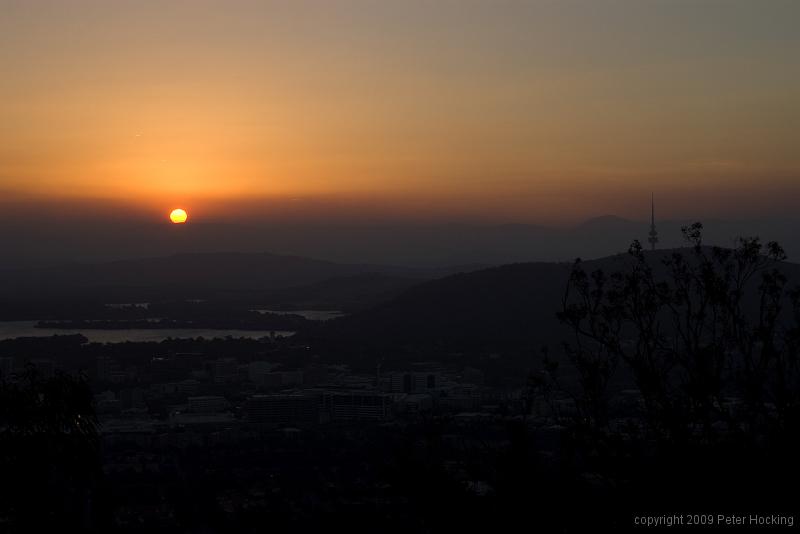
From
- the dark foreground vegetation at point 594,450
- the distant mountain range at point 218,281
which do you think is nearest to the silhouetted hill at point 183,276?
the distant mountain range at point 218,281

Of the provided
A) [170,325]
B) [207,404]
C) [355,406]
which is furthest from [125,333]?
[355,406]

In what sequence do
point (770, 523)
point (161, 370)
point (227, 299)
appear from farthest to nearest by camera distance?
1. point (227, 299)
2. point (161, 370)
3. point (770, 523)

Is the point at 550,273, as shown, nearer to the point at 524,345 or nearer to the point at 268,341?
the point at 524,345

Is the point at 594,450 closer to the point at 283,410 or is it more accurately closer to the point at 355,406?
the point at 355,406

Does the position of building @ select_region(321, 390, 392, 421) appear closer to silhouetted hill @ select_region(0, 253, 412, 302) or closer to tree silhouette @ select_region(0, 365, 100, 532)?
tree silhouette @ select_region(0, 365, 100, 532)

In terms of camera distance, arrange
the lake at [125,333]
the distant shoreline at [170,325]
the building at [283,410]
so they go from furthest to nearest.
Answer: the distant shoreline at [170,325], the lake at [125,333], the building at [283,410]

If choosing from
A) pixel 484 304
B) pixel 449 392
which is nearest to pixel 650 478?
pixel 449 392

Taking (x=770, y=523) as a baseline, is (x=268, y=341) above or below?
below

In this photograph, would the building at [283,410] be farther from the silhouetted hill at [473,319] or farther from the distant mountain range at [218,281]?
the distant mountain range at [218,281]
